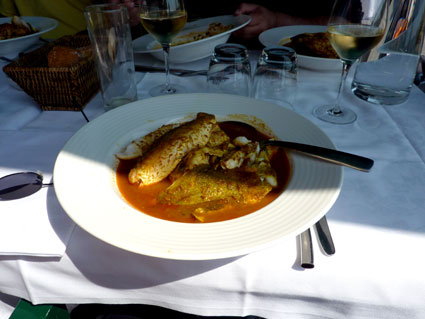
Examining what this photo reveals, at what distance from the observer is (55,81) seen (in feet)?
4.56

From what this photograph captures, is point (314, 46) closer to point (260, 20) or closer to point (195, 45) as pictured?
point (195, 45)

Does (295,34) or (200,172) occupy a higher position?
(295,34)

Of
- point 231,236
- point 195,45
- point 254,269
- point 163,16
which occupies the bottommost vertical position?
point 254,269

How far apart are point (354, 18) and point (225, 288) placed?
1.02 meters

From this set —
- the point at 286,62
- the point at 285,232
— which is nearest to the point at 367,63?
the point at 286,62

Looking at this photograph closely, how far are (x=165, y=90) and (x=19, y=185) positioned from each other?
33.7 inches

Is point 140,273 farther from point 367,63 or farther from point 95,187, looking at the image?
point 367,63

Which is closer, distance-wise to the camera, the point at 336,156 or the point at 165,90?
the point at 336,156

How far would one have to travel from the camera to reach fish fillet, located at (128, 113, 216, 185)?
0.98 meters

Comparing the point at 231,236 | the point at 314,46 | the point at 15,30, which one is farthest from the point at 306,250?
the point at 15,30

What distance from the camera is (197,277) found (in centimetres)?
76

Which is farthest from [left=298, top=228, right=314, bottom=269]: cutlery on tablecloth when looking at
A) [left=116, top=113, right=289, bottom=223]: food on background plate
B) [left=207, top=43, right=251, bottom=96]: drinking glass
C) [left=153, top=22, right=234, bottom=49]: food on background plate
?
[left=153, top=22, right=234, bottom=49]: food on background plate

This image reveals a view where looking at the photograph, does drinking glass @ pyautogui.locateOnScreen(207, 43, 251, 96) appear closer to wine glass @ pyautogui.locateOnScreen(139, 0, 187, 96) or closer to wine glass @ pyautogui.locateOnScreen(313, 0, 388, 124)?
wine glass @ pyautogui.locateOnScreen(139, 0, 187, 96)

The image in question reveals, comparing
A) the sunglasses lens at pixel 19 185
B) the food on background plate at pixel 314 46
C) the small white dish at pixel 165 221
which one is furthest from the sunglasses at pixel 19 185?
the food on background plate at pixel 314 46
